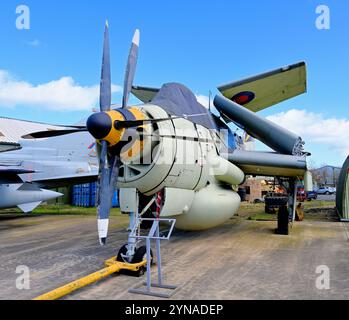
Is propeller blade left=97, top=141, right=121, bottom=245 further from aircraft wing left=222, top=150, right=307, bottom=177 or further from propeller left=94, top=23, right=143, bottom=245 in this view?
aircraft wing left=222, top=150, right=307, bottom=177

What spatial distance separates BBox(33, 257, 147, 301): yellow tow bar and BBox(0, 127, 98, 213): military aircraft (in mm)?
8285

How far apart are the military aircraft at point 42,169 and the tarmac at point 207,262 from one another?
2520 mm

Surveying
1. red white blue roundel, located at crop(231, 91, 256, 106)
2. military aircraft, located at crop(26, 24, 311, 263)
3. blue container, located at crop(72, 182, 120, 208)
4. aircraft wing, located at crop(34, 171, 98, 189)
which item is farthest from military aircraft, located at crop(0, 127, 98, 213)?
red white blue roundel, located at crop(231, 91, 256, 106)

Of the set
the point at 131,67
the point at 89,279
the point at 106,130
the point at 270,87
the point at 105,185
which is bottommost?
the point at 89,279

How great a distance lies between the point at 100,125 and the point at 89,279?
7.90ft

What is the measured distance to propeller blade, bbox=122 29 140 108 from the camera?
6395 mm

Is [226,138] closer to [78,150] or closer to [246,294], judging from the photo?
[246,294]

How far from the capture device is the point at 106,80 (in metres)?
6.43

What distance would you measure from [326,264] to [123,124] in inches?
207

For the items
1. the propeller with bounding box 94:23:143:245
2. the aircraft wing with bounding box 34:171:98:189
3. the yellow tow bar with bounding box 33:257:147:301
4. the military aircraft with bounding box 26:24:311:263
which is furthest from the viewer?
the aircraft wing with bounding box 34:171:98:189

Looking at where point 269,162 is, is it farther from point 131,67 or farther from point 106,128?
point 106,128

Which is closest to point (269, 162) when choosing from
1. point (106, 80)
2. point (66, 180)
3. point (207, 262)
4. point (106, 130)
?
point (207, 262)

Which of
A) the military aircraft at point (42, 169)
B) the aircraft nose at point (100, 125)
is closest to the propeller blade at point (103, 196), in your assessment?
the aircraft nose at point (100, 125)
